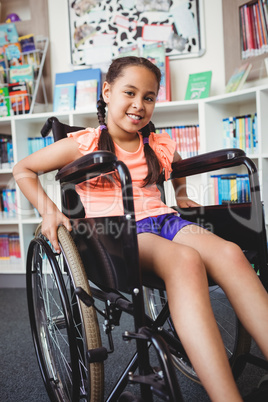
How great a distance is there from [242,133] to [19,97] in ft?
4.83

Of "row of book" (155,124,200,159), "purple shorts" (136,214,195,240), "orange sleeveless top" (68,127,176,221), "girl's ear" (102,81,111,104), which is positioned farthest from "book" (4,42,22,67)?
"purple shorts" (136,214,195,240)

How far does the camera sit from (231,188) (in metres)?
Result: 2.23

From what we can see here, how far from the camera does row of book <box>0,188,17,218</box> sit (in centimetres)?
275

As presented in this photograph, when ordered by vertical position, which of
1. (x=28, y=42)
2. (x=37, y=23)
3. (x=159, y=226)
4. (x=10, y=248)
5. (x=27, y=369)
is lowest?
(x=27, y=369)

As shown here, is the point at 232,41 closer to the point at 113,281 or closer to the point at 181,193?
the point at 181,193

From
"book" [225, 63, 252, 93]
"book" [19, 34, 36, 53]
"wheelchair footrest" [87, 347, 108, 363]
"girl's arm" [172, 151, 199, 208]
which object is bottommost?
"wheelchair footrest" [87, 347, 108, 363]

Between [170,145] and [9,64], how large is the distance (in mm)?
1921

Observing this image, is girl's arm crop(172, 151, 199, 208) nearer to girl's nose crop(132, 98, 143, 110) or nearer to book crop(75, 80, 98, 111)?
girl's nose crop(132, 98, 143, 110)

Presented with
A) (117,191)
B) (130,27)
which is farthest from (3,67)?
(117,191)

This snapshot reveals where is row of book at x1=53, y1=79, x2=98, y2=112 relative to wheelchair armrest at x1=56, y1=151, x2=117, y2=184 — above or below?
above

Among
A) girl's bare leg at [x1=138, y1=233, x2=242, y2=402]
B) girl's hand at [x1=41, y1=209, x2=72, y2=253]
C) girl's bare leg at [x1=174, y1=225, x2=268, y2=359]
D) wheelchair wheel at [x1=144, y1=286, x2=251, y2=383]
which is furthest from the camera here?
wheelchair wheel at [x1=144, y1=286, x2=251, y2=383]

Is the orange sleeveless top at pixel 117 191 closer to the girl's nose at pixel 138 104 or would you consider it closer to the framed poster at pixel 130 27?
the girl's nose at pixel 138 104

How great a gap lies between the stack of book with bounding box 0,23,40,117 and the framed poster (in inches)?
11.7

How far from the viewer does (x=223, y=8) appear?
2.39m
